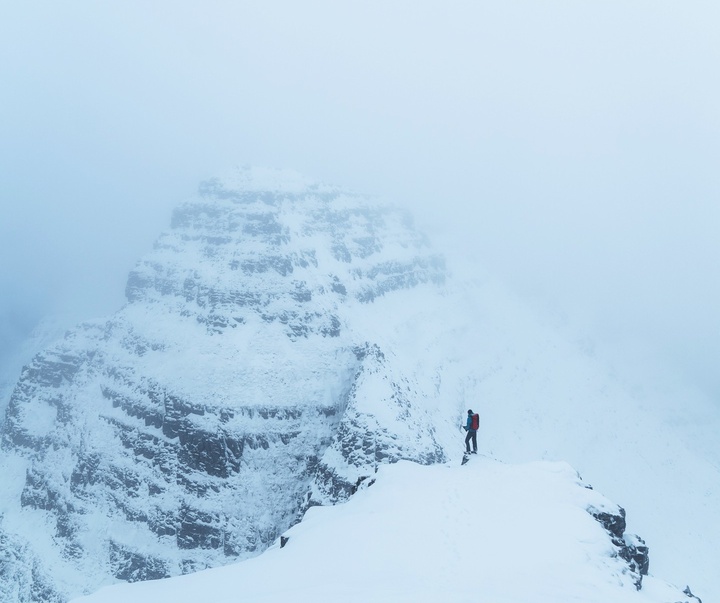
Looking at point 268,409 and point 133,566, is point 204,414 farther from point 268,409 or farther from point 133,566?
point 133,566

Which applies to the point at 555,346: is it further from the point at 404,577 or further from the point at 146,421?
the point at 404,577

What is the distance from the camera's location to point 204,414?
51.6 metres

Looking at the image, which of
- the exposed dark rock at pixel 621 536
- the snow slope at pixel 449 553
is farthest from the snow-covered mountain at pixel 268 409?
the exposed dark rock at pixel 621 536

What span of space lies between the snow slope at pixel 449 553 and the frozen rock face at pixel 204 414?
2054 centimetres

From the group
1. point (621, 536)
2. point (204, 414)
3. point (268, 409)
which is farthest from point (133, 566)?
point (621, 536)

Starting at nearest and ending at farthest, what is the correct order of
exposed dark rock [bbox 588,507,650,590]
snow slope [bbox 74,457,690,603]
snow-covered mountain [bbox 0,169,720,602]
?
snow slope [bbox 74,457,690,603] < exposed dark rock [bbox 588,507,650,590] < snow-covered mountain [bbox 0,169,720,602]

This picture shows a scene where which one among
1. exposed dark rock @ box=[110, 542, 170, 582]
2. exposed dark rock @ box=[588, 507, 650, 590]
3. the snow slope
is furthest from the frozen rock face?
exposed dark rock @ box=[588, 507, 650, 590]

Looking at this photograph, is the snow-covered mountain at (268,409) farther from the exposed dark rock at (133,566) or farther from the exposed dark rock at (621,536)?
the exposed dark rock at (621,536)

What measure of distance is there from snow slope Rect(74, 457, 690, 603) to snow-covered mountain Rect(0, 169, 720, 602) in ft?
36.3

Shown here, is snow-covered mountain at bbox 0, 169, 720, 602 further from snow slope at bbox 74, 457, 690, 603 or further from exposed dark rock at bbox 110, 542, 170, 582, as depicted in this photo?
snow slope at bbox 74, 457, 690, 603

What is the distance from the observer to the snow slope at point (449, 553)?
14570 millimetres

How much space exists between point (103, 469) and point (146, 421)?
6.69m

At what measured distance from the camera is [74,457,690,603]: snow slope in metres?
14.6

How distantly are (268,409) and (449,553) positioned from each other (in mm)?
38209
